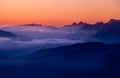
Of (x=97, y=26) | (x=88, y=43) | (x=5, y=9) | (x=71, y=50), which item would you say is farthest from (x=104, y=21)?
(x=5, y=9)

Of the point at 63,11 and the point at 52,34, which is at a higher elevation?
the point at 63,11

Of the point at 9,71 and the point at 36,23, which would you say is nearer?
the point at 9,71

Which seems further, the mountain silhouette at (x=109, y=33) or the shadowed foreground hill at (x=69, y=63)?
the mountain silhouette at (x=109, y=33)

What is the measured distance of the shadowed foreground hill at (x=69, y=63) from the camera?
96.2 inches

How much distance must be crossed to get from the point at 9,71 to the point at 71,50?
0.62 metres

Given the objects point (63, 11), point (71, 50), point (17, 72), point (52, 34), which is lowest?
point (17, 72)

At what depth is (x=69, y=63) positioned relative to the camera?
250 cm

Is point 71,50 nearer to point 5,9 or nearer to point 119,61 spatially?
point 119,61

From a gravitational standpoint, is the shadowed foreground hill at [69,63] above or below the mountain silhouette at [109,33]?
below

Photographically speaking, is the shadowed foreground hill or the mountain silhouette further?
the mountain silhouette

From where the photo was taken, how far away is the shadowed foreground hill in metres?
2.44

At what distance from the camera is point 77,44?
2537mm

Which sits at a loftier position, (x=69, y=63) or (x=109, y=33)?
(x=109, y=33)

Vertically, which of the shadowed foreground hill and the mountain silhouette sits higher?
the mountain silhouette
